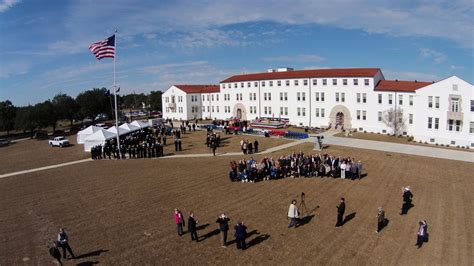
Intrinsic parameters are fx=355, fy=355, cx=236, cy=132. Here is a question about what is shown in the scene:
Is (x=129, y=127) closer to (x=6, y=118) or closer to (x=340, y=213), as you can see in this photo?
(x=340, y=213)

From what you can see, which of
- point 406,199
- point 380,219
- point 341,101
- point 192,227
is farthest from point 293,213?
point 341,101

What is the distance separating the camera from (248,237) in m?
15.2

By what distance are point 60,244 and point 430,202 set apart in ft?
59.4

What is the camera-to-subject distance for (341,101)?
48031mm

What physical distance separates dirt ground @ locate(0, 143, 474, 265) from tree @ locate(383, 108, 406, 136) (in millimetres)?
13683

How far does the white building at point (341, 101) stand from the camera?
1391 inches

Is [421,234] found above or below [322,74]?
below

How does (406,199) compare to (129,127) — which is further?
(129,127)

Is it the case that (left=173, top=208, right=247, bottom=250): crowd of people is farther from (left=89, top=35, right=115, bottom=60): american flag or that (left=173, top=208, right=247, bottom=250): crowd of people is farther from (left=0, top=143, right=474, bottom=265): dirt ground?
(left=89, top=35, right=115, bottom=60): american flag

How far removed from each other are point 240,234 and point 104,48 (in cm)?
2265

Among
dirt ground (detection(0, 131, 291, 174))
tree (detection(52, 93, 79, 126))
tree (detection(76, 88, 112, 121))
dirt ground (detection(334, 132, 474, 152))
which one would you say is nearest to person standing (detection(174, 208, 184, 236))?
dirt ground (detection(0, 131, 291, 174))

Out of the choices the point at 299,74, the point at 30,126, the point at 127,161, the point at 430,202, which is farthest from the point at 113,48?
the point at 30,126

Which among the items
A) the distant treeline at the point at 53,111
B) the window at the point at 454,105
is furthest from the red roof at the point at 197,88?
the window at the point at 454,105

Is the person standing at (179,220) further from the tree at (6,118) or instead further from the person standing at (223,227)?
the tree at (6,118)
